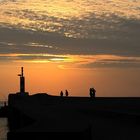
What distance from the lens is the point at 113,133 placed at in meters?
17.6

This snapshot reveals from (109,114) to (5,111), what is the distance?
243 feet

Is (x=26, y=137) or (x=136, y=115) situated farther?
(x=136, y=115)

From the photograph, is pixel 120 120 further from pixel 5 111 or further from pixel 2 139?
pixel 5 111

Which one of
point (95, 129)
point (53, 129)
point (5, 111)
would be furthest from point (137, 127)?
point (5, 111)

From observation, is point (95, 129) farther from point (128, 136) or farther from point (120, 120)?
point (120, 120)

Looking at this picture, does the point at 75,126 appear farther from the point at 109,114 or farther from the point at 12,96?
the point at 12,96

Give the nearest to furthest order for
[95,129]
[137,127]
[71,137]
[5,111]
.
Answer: [71,137] < [95,129] < [137,127] < [5,111]

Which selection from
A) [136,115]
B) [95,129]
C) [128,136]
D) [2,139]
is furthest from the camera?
[2,139]

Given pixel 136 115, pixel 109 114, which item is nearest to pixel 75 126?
pixel 136 115

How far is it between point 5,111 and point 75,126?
83.8 metres

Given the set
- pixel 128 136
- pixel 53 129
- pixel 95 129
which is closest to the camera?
pixel 53 129

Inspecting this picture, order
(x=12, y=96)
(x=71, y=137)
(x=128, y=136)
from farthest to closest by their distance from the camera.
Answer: (x=12, y=96), (x=128, y=136), (x=71, y=137)

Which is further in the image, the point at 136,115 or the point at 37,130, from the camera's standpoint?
the point at 136,115

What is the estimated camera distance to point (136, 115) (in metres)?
22.2
